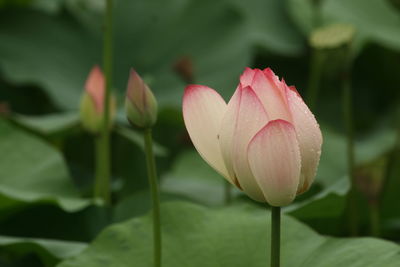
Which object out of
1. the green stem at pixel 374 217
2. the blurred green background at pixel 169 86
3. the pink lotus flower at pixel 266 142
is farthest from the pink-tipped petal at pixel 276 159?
the green stem at pixel 374 217

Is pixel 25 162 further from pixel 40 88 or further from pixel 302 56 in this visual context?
pixel 302 56

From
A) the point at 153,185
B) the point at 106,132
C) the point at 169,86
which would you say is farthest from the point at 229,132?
the point at 169,86

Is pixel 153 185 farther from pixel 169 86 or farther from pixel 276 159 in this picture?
pixel 169 86

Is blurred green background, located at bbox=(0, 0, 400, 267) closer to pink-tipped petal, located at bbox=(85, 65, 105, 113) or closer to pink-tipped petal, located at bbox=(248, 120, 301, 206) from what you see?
pink-tipped petal, located at bbox=(85, 65, 105, 113)

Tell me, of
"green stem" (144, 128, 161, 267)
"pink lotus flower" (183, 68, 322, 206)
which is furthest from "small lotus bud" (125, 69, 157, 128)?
"pink lotus flower" (183, 68, 322, 206)

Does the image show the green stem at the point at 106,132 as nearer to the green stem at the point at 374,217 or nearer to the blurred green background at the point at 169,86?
the blurred green background at the point at 169,86

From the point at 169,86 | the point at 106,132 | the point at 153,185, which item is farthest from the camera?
the point at 169,86
